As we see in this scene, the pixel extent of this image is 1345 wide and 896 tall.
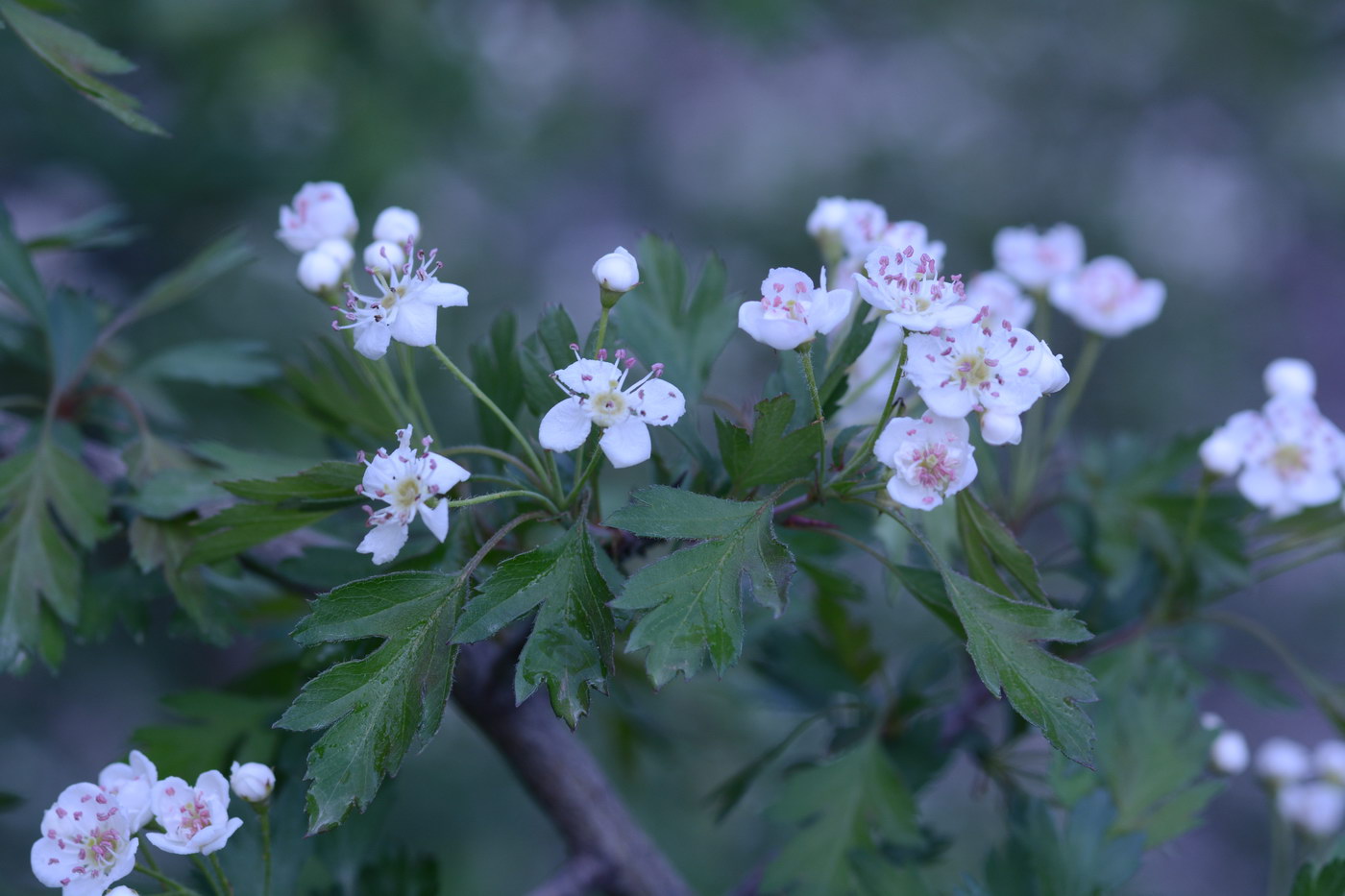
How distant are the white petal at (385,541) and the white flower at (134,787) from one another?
24 centimetres

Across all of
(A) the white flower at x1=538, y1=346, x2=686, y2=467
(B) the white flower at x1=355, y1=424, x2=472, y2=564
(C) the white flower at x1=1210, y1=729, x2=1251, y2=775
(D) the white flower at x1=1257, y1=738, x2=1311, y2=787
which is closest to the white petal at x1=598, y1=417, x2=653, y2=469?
(A) the white flower at x1=538, y1=346, x2=686, y2=467

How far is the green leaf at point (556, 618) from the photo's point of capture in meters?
0.77

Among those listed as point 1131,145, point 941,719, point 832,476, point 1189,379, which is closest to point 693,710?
point 941,719

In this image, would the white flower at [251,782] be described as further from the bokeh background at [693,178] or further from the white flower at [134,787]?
the bokeh background at [693,178]

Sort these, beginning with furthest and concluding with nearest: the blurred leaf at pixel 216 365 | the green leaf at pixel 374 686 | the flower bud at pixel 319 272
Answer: the blurred leaf at pixel 216 365 → the flower bud at pixel 319 272 → the green leaf at pixel 374 686

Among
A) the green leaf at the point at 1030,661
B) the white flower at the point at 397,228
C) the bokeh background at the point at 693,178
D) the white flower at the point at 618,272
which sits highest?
the white flower at the point at 618,272

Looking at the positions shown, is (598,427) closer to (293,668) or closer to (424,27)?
(293,668)

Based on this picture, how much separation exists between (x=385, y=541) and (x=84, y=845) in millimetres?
322

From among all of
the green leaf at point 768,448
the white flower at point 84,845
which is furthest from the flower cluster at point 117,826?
the green leaf at point 768,448

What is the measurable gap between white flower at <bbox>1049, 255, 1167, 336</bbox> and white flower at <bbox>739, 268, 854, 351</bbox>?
0.64 metres

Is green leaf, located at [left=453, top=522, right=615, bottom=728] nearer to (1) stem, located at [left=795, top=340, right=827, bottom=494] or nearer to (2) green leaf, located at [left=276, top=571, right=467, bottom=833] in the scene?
(2) green leaf, located at [left=276, top=571, right=467, bottom=833]

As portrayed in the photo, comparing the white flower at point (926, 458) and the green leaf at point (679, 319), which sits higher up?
the white flower at point (926, 458)

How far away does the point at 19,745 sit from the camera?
2842 mm

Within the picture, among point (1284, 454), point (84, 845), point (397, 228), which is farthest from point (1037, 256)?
point (84, 845)
